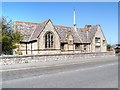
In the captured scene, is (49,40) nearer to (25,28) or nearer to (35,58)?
(25,28)

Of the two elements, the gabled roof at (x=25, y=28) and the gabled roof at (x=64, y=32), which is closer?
the gabled roof at (x=25, y=28)

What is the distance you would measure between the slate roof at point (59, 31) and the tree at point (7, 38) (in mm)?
4920

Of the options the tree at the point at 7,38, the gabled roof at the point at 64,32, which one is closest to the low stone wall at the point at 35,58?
the tree at the point at 7,38

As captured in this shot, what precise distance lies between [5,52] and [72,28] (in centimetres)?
2092

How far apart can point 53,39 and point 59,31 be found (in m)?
5.71

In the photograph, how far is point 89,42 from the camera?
47875 mm

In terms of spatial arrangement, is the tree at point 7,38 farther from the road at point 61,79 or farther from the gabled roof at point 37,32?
the road at point 61,79

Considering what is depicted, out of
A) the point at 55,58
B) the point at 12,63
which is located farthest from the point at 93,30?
the point at 12,63

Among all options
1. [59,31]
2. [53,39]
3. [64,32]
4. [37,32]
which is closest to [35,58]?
[37,32]

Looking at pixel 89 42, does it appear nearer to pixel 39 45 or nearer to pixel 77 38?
pixel 77 38

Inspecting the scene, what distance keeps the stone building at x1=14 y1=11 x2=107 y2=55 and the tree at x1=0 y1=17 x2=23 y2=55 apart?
14.7ft

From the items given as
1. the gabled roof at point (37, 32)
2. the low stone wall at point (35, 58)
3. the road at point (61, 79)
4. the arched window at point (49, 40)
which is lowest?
the road at point (61, 79)

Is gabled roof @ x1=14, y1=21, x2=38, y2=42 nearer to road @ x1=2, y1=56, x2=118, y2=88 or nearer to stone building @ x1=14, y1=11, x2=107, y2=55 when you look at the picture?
stone building @ x1=14, y1=11, x2=107, y2=55

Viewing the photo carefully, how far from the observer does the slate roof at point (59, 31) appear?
126ft
